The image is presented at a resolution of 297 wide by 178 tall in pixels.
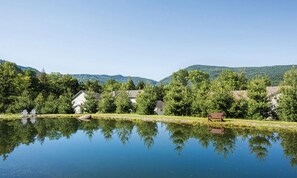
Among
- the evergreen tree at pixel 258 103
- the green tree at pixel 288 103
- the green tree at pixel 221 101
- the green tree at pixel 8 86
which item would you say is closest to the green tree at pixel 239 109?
the green tree at pixel 221 101

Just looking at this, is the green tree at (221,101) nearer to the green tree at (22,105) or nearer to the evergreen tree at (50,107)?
the evergreen tree at (50,107)

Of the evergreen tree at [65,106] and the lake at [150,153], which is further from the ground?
the evergreen tree at [65,106]

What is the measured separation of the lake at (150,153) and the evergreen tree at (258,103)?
800 centimetres

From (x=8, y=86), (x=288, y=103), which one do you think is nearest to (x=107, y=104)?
(x=8, y=86)

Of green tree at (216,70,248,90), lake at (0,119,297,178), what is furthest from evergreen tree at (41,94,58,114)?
green tree at (216,70,248,90)

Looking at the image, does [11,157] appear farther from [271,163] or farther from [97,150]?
[271,163]

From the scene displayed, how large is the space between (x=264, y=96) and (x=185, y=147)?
2092 centimetres

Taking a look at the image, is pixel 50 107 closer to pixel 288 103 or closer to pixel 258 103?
pixel 258 103

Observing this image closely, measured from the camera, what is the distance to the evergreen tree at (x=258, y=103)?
37250 mm

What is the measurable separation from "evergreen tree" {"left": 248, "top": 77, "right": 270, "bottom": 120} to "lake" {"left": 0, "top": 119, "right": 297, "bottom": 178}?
8.00 metres

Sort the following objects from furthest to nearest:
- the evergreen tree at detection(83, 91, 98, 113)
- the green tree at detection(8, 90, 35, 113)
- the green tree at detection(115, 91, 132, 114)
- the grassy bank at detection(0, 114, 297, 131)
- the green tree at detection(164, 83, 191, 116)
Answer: the evergreen tree at detection(83, 91, 98, 113) → the green tree at detection(8, 90, 35, 113) → the green tree at detection(115, 91, 132, 114) → the green tree at detection(164, 83, 191, 116) → the grassy bank at detection(0, 114, 297, 131)

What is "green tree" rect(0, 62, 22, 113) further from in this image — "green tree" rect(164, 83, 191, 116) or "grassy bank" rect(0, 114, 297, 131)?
"green tree" rect(164, 83, 191, 116)

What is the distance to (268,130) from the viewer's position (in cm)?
3008

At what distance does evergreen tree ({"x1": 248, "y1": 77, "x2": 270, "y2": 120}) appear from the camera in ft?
122
